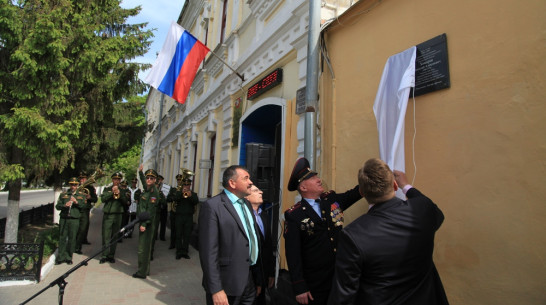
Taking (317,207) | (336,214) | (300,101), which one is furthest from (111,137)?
(336,214)

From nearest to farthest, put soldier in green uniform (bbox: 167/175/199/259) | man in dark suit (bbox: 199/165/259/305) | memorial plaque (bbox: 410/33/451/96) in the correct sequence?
1. man in dark suit (bbox: 199/165/259/305)
2. memorial plaque (bbox: 410/33/451/96)
3. soldier in green uniform (bbox: 167/175/199/259)

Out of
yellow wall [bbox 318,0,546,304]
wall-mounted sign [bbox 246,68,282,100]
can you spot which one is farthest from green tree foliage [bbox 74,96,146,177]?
yellow wall [bbox 318,0,546,304]

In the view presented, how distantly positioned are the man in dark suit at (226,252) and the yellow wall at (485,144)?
173cm

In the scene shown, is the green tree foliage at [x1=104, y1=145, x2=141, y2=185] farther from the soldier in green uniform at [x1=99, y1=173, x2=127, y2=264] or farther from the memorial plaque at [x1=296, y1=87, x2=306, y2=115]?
the memorial plaque at [x1=296, y1=87, x2=306, y2=115]

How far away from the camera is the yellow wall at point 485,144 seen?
2.34 meters

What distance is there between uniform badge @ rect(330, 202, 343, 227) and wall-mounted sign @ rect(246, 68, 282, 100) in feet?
11.1

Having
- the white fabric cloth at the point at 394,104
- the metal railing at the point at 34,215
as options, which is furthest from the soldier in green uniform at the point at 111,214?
the white fabric cloth at the point at 394,104

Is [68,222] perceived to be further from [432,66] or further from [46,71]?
[432,66]

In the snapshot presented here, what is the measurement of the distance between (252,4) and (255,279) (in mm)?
6438

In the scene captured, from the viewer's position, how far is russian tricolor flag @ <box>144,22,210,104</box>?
24.5 ft

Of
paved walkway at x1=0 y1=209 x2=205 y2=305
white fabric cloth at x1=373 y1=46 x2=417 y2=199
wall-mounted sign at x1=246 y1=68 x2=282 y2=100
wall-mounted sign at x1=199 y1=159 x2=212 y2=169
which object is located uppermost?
wall-mounted sign at x1=246 y1=68 x2=282 y2=100

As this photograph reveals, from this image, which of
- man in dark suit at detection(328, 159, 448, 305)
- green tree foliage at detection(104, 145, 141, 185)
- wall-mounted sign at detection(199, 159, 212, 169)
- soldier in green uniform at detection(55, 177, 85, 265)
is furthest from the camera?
green tree foliage at detection(104, 145, 141, 185)

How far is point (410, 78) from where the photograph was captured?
3133 mm

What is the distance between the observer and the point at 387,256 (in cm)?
174
